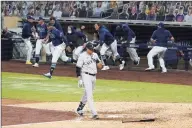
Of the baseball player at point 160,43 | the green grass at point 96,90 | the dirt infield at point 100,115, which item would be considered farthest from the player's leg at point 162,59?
the dirt infield at point 100,115

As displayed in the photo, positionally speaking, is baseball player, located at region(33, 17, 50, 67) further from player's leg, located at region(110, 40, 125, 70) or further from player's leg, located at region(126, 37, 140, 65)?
player's leg, located at region(126, 37, 140, 65)

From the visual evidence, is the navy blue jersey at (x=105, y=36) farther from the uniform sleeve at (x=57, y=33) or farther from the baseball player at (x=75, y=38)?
the uniform sleeve at (x=57, y=33)

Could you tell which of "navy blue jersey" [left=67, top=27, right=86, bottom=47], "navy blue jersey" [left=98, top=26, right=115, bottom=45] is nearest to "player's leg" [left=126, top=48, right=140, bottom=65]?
"navy blue jersey" [left=98, top=26, right=115, bottom=45]

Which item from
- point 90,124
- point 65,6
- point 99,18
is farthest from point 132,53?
point 90,124

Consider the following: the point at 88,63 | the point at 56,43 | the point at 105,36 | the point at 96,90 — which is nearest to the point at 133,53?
the point at 105,36

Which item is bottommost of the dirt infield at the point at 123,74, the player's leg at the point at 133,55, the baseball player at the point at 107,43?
the dirt infield at the point at 123,74

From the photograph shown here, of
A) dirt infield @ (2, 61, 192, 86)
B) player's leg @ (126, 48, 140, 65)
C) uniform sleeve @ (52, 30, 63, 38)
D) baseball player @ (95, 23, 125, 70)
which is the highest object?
uniform sleeve @ (52, 30, 63, 38)

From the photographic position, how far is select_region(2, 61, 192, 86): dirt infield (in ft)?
65.3

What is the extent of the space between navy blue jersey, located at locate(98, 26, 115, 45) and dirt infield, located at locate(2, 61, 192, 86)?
3.96 ft

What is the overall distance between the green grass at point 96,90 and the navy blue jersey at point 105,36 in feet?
7.96

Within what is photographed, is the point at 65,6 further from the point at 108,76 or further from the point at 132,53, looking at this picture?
the point at 108,76

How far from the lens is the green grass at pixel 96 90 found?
15.2 m

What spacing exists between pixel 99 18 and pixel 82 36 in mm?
5698

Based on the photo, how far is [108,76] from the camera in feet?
69.6
